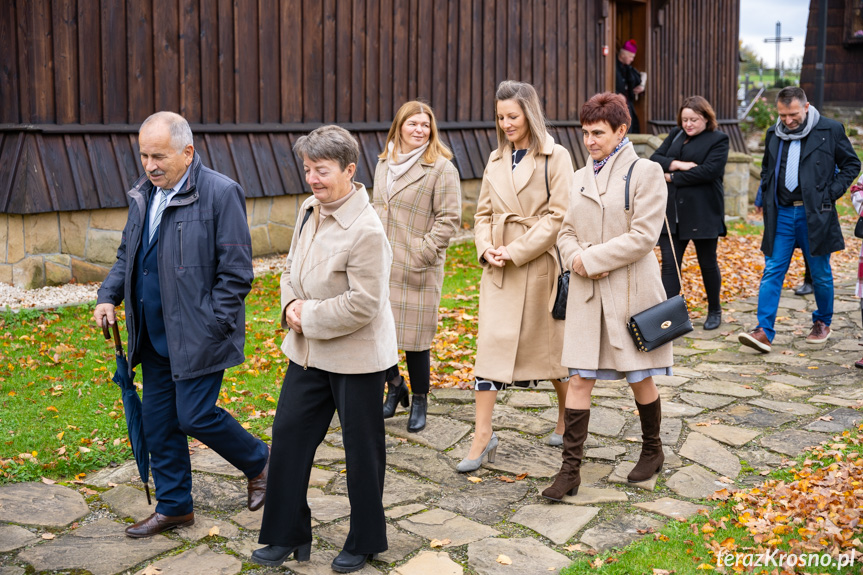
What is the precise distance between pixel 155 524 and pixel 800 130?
6.22 meters

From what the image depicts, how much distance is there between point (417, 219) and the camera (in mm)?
5859

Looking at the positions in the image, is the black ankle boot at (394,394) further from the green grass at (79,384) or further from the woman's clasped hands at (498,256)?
the woman's clasped hands at (498,256)

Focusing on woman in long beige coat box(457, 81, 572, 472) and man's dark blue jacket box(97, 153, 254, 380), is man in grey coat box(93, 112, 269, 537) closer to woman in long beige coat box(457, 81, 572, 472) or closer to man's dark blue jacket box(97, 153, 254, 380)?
man's dark blue jacket box(97, 153, 254, 380)

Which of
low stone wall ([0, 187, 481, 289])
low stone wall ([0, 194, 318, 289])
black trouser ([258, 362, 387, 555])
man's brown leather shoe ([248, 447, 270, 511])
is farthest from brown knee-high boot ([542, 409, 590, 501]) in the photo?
low stone wall ([0, 194, 318, 289])

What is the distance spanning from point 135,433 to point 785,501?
3.23 m

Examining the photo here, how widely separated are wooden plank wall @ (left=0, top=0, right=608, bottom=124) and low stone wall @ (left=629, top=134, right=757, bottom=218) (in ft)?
4.61

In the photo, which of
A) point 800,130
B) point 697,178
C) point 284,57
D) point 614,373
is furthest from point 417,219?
point 284,57

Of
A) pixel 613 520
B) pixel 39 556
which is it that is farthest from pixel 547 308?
pixel 39 556

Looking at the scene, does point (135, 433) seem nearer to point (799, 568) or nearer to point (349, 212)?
point (349, 212)

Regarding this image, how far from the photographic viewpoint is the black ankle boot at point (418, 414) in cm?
596

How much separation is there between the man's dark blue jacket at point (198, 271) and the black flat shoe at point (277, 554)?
0.85 meters

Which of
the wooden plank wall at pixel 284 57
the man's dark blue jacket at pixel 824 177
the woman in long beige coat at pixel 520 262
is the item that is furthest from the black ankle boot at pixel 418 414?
the wooden plank wall at pixel 284 57

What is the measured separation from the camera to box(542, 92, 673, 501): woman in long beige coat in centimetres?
472

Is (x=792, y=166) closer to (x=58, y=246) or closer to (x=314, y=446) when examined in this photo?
(x=314, y=446)
